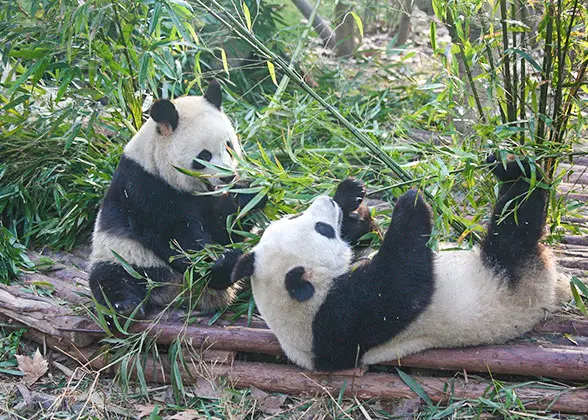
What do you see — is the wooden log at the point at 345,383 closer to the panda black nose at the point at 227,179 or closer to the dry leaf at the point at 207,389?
the dry leaf at the point at 207,389

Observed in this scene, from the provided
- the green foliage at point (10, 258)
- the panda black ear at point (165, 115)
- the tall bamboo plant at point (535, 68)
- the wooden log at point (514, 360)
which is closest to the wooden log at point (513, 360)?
the wooden log at point (514, 360)

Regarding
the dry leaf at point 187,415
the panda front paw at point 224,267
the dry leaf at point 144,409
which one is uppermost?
the panda front paw at point 224,267

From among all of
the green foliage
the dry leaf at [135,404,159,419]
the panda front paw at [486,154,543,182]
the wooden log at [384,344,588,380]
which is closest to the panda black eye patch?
the wooden log at [384,344,588,380]

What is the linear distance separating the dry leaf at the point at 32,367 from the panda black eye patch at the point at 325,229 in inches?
69.2

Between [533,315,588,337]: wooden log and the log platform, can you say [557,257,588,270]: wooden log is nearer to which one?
the log platform

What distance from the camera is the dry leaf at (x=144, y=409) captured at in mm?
3713

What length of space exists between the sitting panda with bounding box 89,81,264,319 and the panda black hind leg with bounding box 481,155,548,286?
5.07 feet

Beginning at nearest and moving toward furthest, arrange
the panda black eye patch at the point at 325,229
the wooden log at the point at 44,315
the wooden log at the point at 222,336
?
the panda black eye patch at the point at 325,229, the wooden log at the point at 222,336, the wooden log at the point at 44,315

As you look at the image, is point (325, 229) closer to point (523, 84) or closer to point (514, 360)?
point (514, 360)

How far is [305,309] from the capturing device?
11.7ft

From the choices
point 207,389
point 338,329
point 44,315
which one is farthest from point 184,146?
point 338,329

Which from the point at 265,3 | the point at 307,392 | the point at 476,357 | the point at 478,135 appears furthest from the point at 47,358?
the point at 265,3

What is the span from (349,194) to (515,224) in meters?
0.91

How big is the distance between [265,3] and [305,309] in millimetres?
4199
